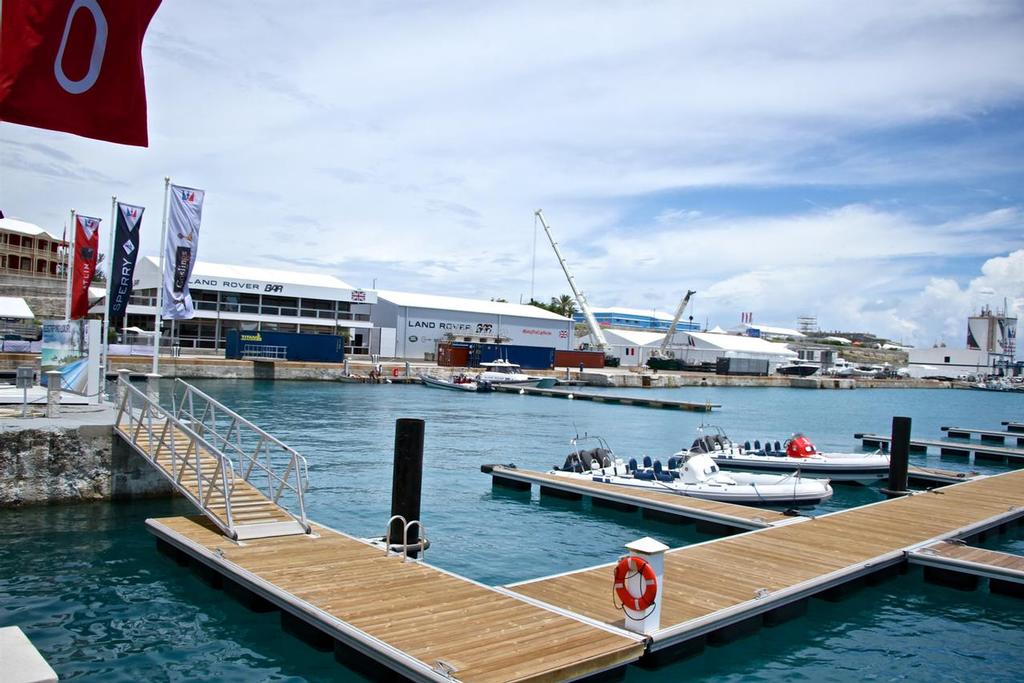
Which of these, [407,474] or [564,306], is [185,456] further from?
[564,306]

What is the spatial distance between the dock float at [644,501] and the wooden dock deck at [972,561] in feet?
10.3

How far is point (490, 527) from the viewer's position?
20.5 meters

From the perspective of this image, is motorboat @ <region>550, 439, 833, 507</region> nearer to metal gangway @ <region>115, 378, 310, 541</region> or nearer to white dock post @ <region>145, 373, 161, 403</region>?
metal gangway @ <region>115, 378, 310, 541</region>

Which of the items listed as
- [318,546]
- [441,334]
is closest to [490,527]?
[318,546]

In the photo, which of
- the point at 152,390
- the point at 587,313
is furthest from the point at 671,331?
the point at 152,390

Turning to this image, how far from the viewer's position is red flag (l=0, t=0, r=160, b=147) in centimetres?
654

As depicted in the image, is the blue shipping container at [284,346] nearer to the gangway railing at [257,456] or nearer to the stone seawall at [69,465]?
the gangway railing at [257,456]

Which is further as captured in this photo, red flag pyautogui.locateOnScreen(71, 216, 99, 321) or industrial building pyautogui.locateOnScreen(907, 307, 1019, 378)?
industrial building pyautogui.locateOnScreen(907, 307, 1019, 378)

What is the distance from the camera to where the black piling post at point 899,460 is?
24453mm

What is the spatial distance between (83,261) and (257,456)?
16.1 m

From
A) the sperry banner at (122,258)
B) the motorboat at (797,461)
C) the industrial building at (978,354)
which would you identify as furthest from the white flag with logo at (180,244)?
the industrial building at (978,354)

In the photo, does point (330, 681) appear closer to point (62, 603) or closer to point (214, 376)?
point (62, 603)

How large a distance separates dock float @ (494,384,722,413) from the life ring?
5344cm

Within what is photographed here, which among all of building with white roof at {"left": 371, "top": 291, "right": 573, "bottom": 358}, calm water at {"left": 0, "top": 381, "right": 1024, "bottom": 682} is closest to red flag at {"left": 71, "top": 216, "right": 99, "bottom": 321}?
calm water at {"left": 0, "top": 381, "right": 1024, "bottom": 682}
